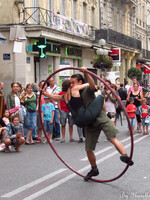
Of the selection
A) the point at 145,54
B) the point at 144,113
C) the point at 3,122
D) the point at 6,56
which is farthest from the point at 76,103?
the point at 145,54

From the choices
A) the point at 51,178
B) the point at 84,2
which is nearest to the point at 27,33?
A: the point at 84,2

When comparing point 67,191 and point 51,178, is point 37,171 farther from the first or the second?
point 67,191

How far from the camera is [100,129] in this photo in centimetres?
734

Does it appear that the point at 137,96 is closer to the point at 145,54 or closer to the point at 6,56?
the point at 6,56

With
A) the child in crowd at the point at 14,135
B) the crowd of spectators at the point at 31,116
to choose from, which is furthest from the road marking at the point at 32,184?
the crowd of spectators at the point at 31,116

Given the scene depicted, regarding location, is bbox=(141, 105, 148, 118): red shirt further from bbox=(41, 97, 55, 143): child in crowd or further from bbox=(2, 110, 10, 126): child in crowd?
bbox=(2, 110, 10, 126): child in crowd

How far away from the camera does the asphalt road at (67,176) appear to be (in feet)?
21.5

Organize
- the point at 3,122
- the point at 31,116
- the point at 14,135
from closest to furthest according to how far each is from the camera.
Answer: the point at 14,135
the point at 3,122
the point at 31,116

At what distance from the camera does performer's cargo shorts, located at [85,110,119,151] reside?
7.13 meters

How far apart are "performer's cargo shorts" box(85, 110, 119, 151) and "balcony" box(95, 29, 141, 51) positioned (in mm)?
25676

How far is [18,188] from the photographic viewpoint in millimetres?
7066

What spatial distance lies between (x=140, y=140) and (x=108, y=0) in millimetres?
28678

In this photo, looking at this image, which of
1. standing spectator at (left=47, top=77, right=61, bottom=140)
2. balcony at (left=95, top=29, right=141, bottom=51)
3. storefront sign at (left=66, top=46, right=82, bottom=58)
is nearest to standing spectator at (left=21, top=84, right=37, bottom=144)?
standing spectator at (left=47, top=77, right=61, bottom=140)

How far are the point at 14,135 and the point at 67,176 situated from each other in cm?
353
